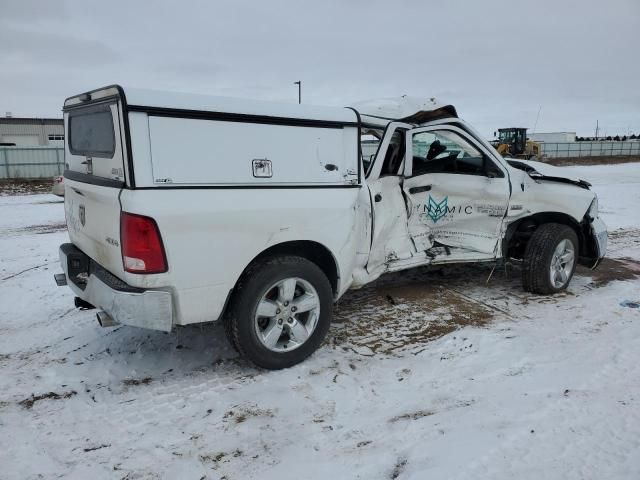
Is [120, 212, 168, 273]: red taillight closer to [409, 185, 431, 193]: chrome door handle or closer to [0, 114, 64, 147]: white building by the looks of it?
[409, 185, 431, 193]: chrome door handle

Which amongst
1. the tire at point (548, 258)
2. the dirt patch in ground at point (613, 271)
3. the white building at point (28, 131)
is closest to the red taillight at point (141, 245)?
the tire at point (548, 258)

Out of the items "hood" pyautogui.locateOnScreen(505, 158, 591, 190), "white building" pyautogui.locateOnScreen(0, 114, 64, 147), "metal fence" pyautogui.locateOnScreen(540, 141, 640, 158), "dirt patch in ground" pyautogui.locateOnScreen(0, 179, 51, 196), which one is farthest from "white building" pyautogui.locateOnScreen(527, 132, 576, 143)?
"hood" pyautogui.locateOnScreen(505, 158, 591, 190)

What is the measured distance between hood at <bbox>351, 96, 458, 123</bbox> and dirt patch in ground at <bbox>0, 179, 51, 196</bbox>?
57.2 feet

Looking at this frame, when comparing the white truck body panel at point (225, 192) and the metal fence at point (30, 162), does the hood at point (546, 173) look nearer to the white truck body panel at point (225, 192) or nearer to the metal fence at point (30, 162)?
the white truck body panel at point (225, 192)

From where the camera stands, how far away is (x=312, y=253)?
4.04 metres

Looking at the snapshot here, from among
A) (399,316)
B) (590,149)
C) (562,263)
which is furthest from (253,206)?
(590,149)

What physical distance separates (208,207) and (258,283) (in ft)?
2.14

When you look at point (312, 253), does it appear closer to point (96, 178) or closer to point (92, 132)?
point (96, 178)

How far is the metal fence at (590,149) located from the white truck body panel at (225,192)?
166 ft

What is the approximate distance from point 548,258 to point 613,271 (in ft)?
6.12

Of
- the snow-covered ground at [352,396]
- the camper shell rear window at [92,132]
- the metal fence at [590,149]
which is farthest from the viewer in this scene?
the metal fence at [590,149]

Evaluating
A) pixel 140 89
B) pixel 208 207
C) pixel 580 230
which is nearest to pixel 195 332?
pixel 208 207

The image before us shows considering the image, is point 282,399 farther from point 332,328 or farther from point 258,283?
point 332,328

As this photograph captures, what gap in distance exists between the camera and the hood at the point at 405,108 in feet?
15.7
